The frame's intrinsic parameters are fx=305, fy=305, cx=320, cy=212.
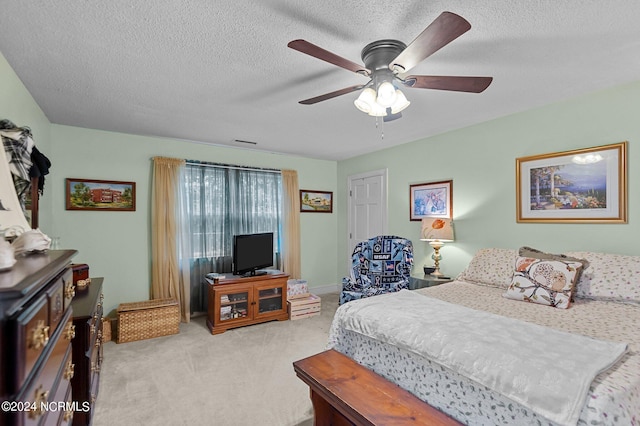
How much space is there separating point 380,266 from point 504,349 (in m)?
2.37

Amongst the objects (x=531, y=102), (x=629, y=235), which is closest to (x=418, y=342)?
(x=629, y=235)

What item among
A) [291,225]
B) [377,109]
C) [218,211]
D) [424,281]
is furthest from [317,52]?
[291,225]

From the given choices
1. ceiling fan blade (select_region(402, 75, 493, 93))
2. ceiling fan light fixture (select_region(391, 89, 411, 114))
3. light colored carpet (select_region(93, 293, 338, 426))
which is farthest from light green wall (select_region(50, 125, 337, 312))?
ceiling fan blade (select_region(402, 75, 493, 93))

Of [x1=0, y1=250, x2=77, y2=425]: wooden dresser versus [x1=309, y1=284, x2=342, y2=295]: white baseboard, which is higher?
[x1=0, y1=250, x2=77, y2=425]: wooden dresser

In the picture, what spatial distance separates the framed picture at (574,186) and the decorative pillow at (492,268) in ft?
1.50

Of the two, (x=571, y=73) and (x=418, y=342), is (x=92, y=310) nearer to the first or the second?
(x=418, y=342)

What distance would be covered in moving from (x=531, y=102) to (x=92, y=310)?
12.6 ft

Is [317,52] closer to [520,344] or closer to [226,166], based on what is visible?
[520,344]

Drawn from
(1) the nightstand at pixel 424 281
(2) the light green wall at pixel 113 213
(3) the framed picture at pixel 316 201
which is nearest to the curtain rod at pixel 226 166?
(2) the light green wall at pixel 113 213

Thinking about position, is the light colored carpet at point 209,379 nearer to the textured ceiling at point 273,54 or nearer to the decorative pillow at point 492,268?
the decorative pillow at point 492,268

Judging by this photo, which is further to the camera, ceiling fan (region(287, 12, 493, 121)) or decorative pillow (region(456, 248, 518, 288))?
decorative pillow (region(456, 248, 518, 288))

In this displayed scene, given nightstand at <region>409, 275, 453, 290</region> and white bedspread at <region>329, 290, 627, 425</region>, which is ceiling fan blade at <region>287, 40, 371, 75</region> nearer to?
white bedspread at <region>329, 290, 627, 425</region>

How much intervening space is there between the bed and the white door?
2.13 metres

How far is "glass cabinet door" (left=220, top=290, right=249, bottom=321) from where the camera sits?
370cm
